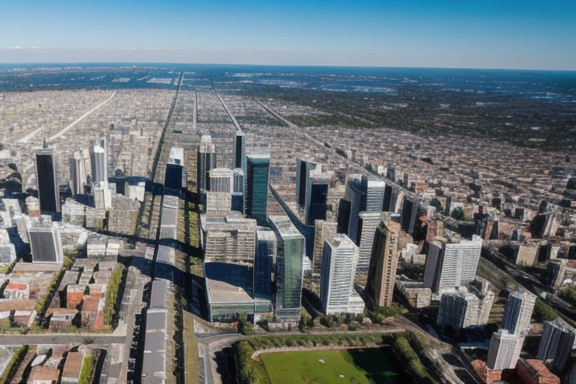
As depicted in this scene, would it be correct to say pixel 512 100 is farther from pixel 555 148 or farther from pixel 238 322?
pixel 238 322

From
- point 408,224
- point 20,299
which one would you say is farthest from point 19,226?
point 408,224

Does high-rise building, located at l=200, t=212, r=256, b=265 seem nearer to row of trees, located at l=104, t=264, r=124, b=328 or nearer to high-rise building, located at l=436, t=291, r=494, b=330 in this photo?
row of trees, located at l=104, t=264, r=124, b=328

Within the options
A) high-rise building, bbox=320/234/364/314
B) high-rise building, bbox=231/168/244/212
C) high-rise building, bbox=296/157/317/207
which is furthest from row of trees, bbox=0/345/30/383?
high-rise building, bbox=296/157/317/207

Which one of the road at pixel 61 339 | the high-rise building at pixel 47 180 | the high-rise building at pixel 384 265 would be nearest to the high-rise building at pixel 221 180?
the high-rise building at pixel 47 180

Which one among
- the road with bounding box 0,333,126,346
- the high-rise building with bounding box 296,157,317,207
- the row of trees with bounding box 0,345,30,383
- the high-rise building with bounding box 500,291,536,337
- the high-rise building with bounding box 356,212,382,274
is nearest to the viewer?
the row of trees with bounding box 0,345,30,383

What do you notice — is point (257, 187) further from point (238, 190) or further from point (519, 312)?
point (519, 312)

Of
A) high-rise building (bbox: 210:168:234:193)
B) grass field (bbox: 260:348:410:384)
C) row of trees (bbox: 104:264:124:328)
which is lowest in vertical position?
grass field (bbox: 260:348:410:384)
